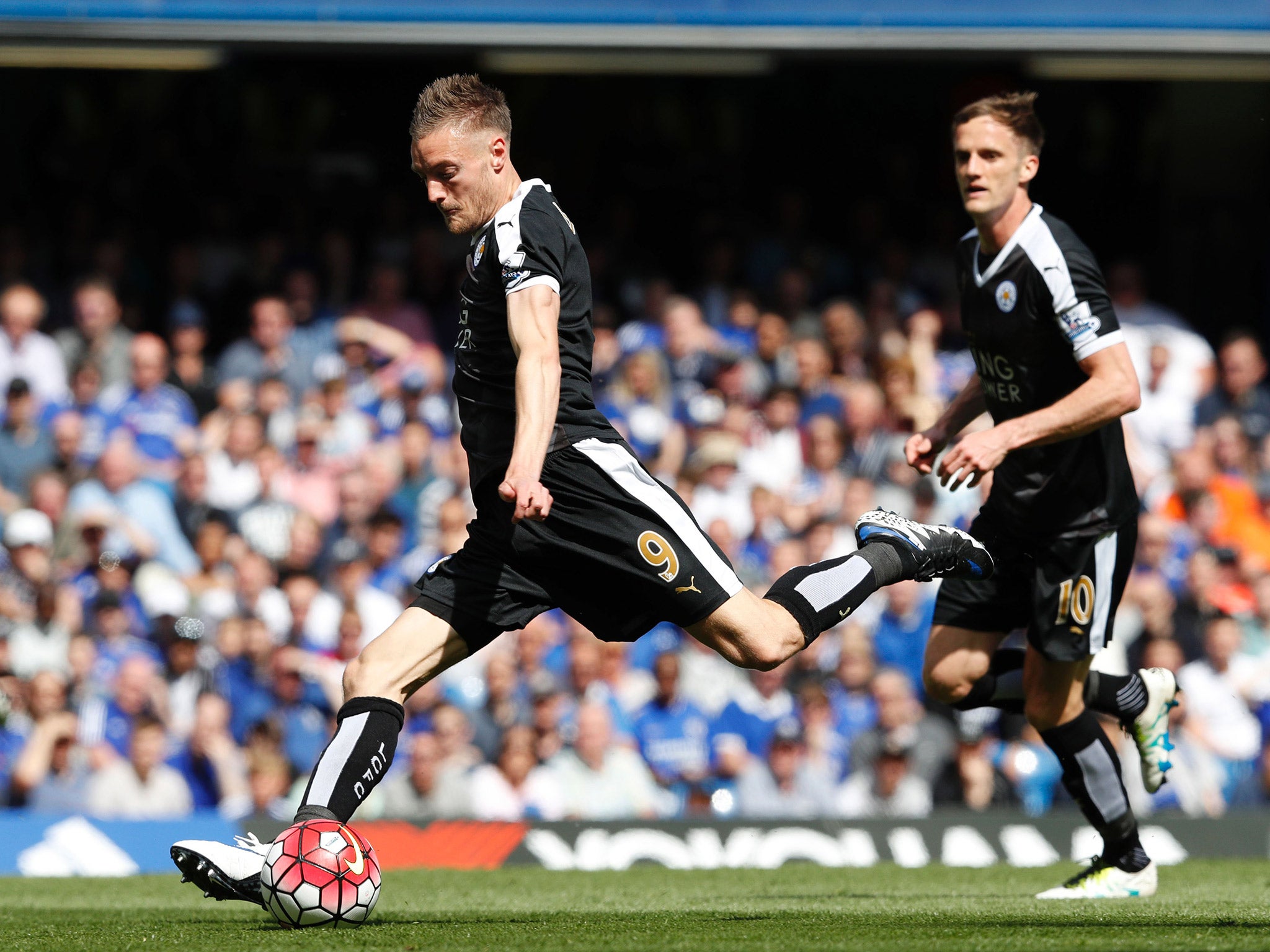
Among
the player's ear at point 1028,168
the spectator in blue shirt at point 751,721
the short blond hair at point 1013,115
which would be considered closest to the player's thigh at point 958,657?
the player's ear at point 1028,168

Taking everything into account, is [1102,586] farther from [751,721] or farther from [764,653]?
[751,721]

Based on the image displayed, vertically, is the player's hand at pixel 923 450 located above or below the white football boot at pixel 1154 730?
above

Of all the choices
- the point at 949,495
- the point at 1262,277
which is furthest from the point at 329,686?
the point at 1262,277

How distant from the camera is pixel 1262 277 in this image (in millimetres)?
14109

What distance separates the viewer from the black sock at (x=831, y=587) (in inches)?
207

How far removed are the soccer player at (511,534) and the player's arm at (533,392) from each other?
0.04 feet

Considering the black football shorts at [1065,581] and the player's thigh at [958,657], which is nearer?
the black football shorts at [1065,581]

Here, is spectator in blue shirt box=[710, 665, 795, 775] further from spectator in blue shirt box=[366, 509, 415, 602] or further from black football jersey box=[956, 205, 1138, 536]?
black football jersey box=[956, 205, 1138, 536]

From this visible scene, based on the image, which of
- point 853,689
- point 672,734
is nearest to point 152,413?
point 672,734

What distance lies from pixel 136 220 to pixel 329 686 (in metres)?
5.00

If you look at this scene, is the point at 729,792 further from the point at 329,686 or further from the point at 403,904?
the point at 403,904

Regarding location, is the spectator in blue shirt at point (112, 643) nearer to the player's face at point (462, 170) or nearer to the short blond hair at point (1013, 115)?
the player's face at point (462, 170)

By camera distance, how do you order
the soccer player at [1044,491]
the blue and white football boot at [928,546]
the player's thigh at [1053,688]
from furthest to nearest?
the player's thigh at [1053,688]
the soccer player at [1044,491]
the blue and white football boot at [928,546]

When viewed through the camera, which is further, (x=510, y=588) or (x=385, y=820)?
(x=385, y=820)
